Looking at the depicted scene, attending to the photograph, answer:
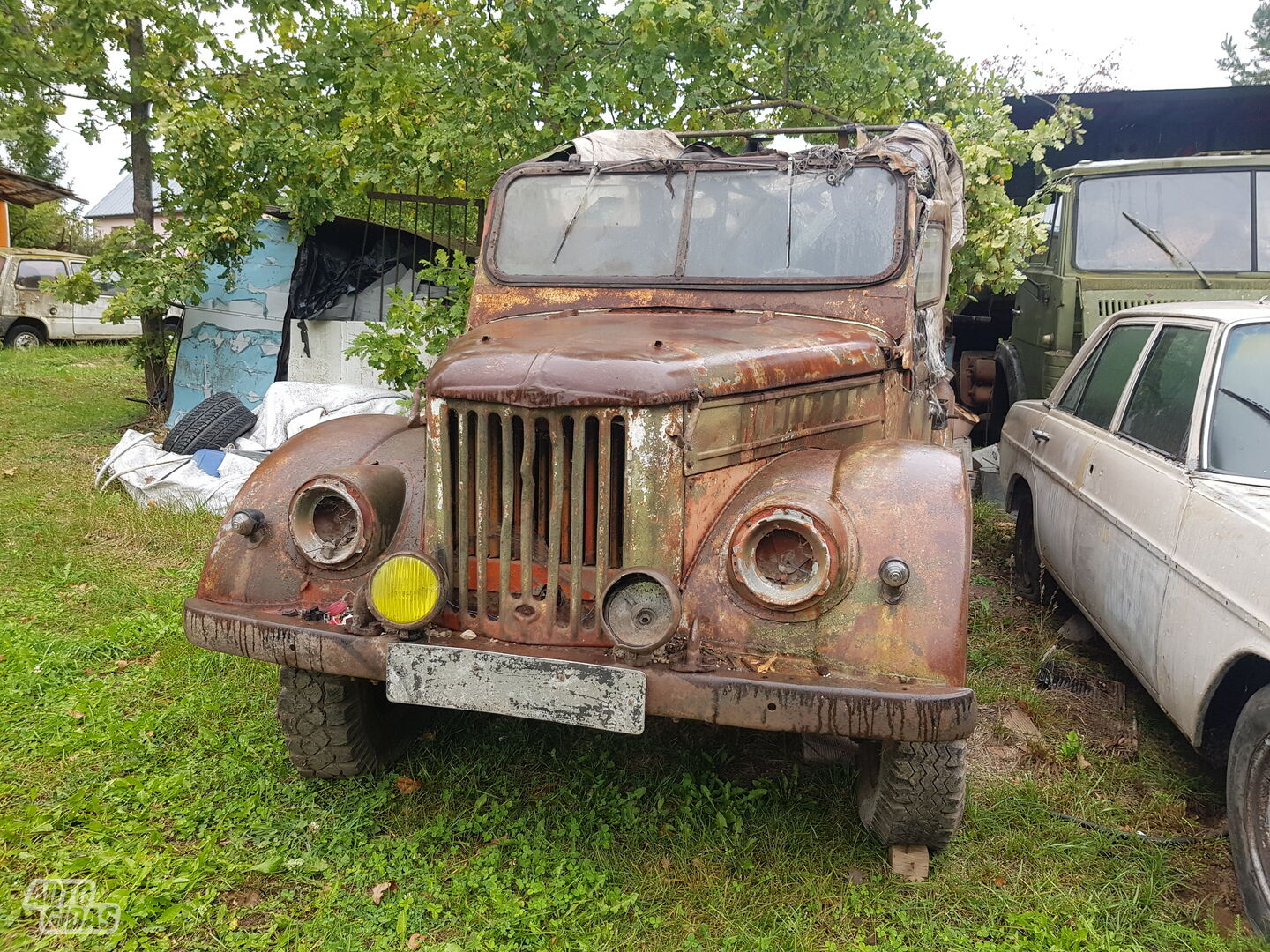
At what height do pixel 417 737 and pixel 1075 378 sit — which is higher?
pixel 1075 378

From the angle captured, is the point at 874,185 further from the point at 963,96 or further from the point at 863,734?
the point at 963,96

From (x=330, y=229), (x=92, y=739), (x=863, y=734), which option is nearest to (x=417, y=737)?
(x=92, y=739)

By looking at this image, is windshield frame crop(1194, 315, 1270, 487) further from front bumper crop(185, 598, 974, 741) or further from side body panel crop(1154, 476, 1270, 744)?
front bumper crop(185, 598, 974, 741)

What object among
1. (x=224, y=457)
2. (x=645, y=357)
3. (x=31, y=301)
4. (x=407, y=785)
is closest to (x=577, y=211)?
(x=645, y=357)

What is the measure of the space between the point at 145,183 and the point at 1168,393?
9.73m

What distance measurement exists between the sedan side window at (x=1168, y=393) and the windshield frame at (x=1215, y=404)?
78 mm

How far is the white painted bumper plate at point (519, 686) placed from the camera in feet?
8.87

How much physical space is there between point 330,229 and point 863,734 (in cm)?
823

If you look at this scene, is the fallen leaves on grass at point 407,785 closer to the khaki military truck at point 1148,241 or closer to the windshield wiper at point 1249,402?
the windshield wiper at point 1249,402

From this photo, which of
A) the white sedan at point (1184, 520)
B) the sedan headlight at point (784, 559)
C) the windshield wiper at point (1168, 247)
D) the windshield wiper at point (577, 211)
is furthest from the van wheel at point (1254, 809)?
the windshield wiper at point (1168, 247)

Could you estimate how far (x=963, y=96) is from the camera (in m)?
7.38

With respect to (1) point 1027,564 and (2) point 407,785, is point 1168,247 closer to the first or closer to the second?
(1) point 1027,564

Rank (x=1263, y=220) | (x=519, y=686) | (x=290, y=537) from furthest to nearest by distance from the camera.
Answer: (x=1263, y=220)
(x=290, y=537)
(x=519, y=686)

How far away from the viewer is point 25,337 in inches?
680
